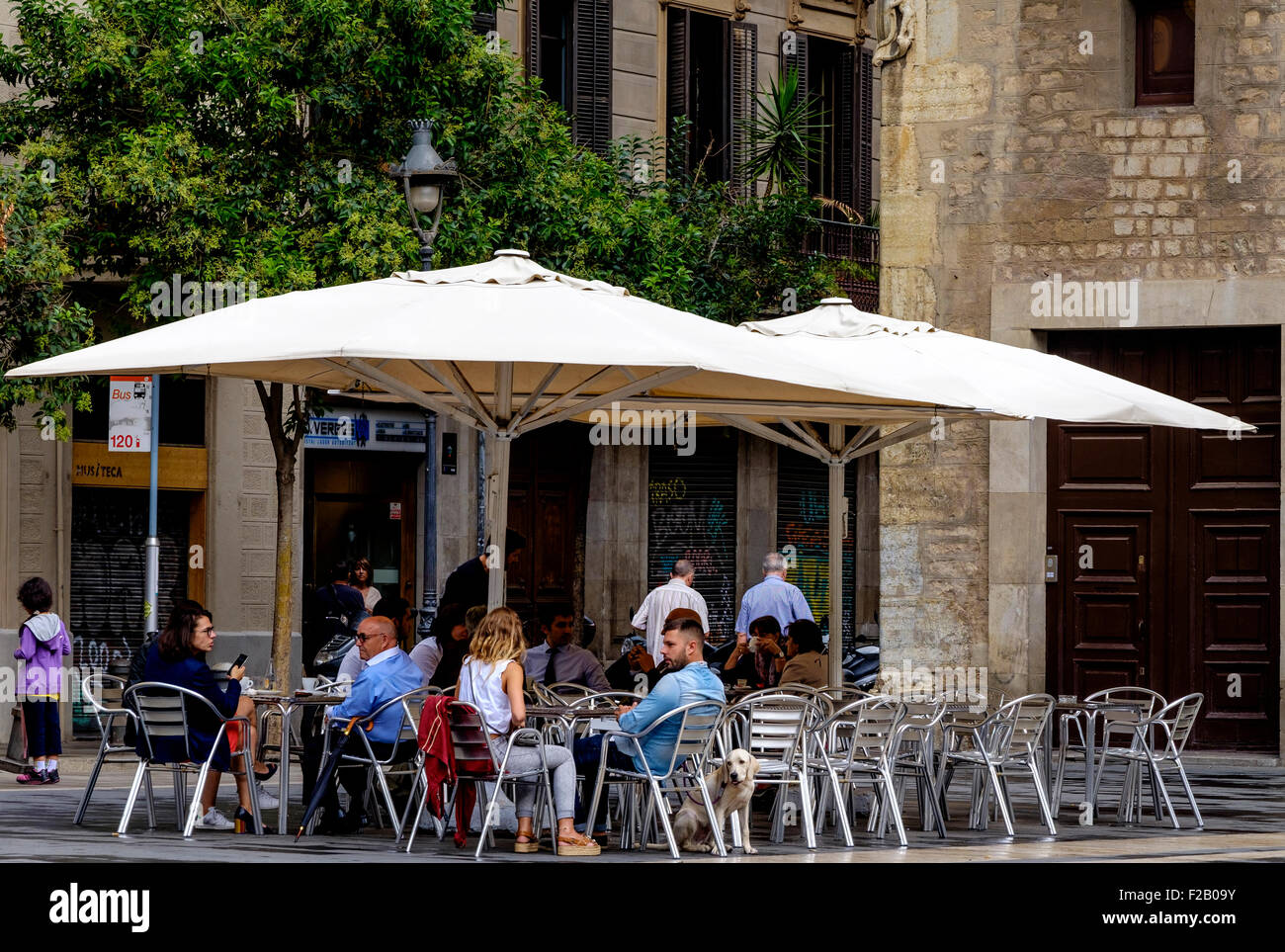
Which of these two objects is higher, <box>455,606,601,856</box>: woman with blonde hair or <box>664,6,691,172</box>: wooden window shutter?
<box>664,6,691,172</box>: wooden window shutter

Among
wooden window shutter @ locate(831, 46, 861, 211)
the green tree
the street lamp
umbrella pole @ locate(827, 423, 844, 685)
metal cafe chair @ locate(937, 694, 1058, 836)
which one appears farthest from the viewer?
wooden window shutter @ locate(831, 46, 861, 211)

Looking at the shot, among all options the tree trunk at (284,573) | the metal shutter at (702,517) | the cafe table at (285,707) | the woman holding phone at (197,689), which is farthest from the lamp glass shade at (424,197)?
the metal shutter at (702,517)

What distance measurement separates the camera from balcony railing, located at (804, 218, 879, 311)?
3045 cm

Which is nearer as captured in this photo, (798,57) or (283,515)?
(283,515)

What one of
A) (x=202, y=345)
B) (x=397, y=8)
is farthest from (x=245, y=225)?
(x=202, y=345)

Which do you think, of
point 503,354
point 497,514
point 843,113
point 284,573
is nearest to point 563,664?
point 497,514

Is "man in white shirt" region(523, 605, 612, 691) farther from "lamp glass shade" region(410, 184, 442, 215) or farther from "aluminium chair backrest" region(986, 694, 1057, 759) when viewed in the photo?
"lamp glass shade" region(410, 184, 442, 215)

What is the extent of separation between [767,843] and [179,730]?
3246 mm

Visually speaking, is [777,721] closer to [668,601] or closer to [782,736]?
[782,736]

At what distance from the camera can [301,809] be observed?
13039mm

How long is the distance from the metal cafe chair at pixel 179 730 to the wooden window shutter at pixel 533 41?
1780cm

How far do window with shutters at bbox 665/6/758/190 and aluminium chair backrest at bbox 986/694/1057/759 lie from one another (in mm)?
18219

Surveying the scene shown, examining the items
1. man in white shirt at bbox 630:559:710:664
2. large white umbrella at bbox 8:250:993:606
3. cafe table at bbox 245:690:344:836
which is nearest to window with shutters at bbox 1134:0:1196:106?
man in white shirt at bbox 630:559:710:664

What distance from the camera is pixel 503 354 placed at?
10.3 meters
